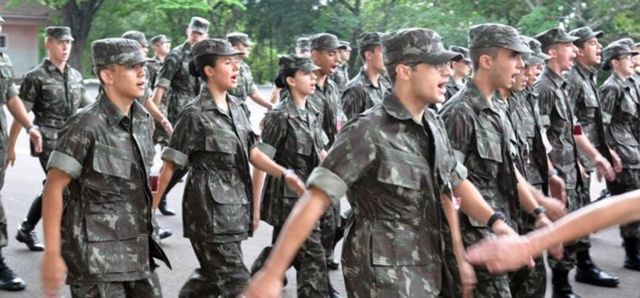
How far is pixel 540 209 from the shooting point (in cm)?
510

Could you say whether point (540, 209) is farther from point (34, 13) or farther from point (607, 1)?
point (34, 13)

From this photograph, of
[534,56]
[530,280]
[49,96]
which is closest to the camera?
[530,280]

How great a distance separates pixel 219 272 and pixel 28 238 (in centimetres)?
351

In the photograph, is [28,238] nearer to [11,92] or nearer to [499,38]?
[11,92]

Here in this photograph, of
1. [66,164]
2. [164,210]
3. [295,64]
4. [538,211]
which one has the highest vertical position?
[66,164]

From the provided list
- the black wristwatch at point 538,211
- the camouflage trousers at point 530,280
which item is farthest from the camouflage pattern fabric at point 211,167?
the black wristwatch at point 538,211

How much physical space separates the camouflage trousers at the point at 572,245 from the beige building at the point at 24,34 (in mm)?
39807

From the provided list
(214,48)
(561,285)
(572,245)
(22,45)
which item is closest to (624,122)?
(572,245)

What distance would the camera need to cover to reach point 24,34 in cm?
4562

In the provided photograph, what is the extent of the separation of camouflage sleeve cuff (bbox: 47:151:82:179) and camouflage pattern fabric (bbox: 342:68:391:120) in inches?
184

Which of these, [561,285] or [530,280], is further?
[561,285]

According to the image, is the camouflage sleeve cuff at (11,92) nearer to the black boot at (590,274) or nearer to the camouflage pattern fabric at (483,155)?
the camouflage pattern fabric at (483,155)

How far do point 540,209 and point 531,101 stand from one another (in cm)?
214

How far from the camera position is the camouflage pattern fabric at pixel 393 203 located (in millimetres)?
4051
